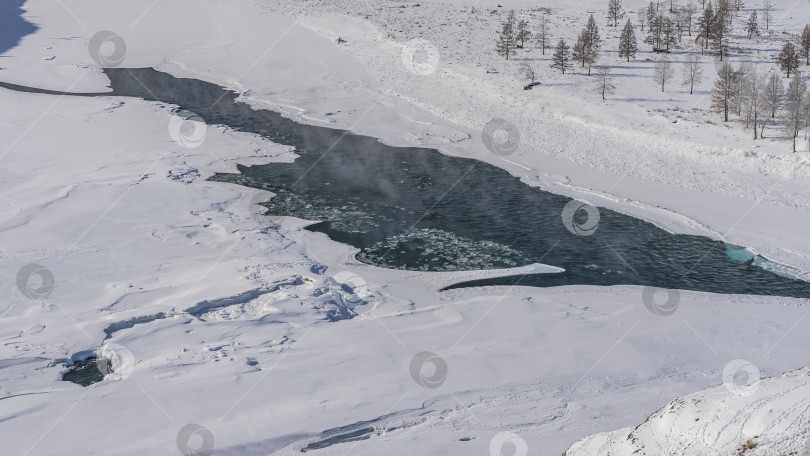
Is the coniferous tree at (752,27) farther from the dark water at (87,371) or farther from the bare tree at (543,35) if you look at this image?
the dark water at (87,371)

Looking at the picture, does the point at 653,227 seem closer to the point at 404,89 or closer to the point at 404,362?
the point at 404,362

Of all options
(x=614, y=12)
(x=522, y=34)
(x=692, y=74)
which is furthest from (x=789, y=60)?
(x=614, y=12)

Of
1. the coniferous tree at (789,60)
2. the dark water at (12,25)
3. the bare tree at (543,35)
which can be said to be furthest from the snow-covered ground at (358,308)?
the dark water at (12,25)

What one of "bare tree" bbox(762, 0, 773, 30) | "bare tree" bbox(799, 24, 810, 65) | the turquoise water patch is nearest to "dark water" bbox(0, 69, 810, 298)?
the turquoise water patch

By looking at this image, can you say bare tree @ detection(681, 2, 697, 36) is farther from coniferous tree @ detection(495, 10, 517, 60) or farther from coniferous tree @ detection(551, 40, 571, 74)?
coniferous tree @ detection(495, 10, 517, 60)

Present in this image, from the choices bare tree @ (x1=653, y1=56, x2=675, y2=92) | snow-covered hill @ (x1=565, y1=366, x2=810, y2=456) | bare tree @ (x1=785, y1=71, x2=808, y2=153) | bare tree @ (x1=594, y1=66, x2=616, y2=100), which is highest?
bare tree @ (x1=653, y1=56, x2=675, y2=92)

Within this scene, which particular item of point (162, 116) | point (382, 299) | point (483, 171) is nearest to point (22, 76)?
point (162, 116)
